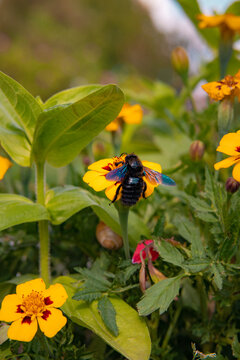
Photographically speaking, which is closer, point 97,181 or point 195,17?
point 97,181

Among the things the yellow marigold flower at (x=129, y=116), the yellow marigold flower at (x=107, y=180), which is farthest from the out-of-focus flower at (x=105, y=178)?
the yellow marigold flower at (x=129, y=116)

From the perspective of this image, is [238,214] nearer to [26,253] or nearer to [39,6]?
[26,253]

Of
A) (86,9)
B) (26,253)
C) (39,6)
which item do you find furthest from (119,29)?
(26,253)

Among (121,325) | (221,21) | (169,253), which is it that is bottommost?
(121,325)

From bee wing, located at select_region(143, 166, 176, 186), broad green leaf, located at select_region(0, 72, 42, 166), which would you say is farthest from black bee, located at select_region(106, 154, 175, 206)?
broad green leaf, located at select_region(0, 72, 42, 166)

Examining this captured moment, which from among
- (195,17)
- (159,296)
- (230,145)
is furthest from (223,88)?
(195,17)

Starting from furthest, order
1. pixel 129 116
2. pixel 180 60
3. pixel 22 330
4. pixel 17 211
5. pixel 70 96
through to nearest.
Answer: pixel 180 60 < pixel 129 116 < pixel 70 96 < pixel 17 211 < pixel 22 330

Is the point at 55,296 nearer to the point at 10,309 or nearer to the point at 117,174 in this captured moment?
the point at 10,309

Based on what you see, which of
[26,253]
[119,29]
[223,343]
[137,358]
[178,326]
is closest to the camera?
[137,358]
